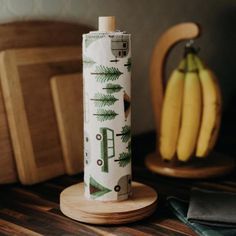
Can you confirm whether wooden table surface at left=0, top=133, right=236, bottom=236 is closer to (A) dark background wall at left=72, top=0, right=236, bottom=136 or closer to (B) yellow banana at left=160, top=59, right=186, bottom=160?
(B) yellow banana at left=160, top=59, right=186, bottom=160

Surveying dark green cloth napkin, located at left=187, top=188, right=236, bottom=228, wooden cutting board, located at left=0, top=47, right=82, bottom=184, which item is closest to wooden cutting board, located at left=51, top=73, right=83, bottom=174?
wooden cutting board, located at left=0, top=47, right=82, bottom=184

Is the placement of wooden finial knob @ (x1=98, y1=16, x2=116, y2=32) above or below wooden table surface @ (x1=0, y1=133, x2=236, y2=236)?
above

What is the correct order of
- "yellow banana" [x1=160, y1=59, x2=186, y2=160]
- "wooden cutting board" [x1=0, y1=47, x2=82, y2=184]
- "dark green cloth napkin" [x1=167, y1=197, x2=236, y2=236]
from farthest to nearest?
"yellow banana" [x1=160, y1=59, x2=186, y2=160] < "wooden cutting board" [x1=0, y1=47, x2=82, y2=184] < "dark green cloth napkin" [x1=167, y1=197, x2=236, y2=236]

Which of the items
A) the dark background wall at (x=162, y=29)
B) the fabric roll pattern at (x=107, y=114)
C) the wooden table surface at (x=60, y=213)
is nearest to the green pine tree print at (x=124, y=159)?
the fabric roll pattern at (x=107, y=114)

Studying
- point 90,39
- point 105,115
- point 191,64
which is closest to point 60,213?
point 105,115

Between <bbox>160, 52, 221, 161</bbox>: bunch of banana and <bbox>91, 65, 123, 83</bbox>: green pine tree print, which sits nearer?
<bbox>91, 65, 123, 83</bbox>: green pine tree print

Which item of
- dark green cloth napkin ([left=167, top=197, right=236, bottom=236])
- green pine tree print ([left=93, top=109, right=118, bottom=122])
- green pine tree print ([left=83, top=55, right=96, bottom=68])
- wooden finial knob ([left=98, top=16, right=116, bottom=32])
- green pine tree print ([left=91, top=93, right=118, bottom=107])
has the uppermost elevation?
wooden finial knob ([left=98, top=16, right=116, bottom=32])

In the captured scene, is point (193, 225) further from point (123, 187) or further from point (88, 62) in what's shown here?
point (88, 62)

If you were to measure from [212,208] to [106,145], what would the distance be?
204 mm

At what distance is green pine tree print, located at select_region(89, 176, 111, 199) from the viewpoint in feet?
2.97

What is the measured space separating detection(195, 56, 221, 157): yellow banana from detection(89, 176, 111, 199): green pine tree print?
30cm

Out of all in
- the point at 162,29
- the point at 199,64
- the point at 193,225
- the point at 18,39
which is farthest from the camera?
the point at 162,29

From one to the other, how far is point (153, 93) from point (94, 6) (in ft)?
0.76

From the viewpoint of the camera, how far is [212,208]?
2.92ft
